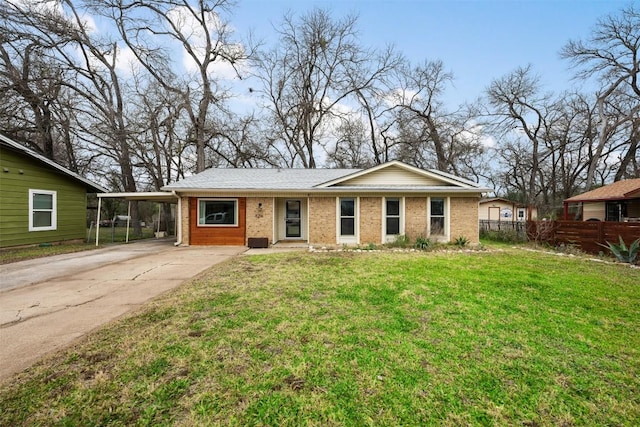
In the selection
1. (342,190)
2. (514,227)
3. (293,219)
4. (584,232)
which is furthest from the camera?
(293,219)

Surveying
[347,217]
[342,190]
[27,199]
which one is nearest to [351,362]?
[342,190]

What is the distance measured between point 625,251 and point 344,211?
344 inches

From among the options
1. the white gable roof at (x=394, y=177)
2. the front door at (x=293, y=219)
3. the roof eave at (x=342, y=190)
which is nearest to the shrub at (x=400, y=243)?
the roof eave at (x=342, y=190)

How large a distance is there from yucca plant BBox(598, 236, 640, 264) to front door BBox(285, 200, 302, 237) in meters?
11.0

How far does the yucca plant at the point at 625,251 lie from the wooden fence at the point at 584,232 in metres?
0.31

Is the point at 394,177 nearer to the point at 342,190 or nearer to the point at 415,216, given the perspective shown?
the point at 415,216

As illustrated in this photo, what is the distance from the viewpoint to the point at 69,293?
4855 millimetres

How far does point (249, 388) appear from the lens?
7.38 feet

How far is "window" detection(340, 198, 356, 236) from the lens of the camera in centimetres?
1137

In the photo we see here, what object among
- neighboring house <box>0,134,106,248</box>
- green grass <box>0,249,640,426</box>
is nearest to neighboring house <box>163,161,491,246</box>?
neighboring house <box>0,134,106,248</box>

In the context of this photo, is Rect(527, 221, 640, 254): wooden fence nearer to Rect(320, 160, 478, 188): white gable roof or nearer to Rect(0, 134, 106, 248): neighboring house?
Rect(320, 160, 478, 188): white gable roof

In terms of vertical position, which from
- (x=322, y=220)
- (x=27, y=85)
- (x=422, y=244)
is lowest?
(x=422, y=244)

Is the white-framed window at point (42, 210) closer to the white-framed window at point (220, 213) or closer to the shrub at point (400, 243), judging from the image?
the white-framed window at point (220, 213)

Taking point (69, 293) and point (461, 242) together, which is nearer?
point (69, 293)
